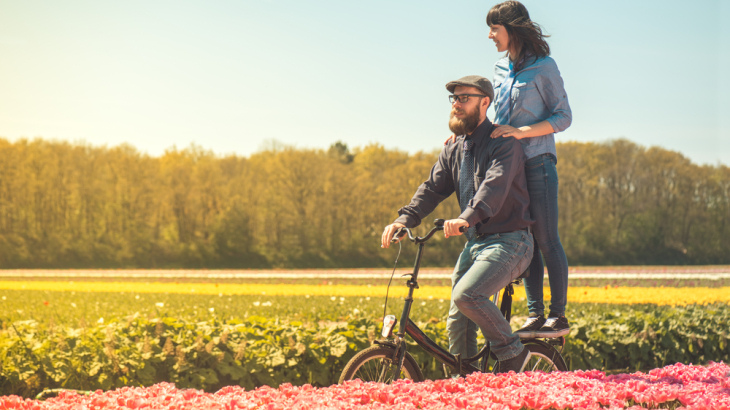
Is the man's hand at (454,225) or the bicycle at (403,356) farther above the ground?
the man's hand at (454,225)

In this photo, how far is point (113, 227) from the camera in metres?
25.7

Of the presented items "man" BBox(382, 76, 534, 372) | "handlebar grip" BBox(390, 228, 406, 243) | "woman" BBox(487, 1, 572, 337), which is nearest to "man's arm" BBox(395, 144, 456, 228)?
"man" BBox(382, 76, 534, 372)

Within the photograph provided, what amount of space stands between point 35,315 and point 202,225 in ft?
61.7

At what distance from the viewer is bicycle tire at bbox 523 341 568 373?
3.67m

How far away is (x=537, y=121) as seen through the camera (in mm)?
3562

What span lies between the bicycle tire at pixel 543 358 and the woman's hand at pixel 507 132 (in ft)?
4.26

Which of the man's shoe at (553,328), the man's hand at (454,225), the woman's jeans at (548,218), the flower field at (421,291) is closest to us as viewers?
the man's hand at (454,225)

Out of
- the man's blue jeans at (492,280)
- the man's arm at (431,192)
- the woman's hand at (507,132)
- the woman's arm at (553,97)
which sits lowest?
the man's blue jeans at (492,280)

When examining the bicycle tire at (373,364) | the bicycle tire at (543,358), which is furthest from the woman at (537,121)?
the bicycle tire at (373,364)

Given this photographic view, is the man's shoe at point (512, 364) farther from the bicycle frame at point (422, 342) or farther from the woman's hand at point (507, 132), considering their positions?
the woman's hand at point (507, 132)

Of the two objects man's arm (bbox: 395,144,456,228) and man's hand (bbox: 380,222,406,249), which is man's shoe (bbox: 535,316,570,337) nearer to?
man's arm (bbox: 395,144,456,228)

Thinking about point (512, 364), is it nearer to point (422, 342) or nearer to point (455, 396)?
point (422, 342)

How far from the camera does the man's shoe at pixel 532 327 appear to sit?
A: 3.53 meters

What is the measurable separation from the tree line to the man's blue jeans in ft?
65.8
